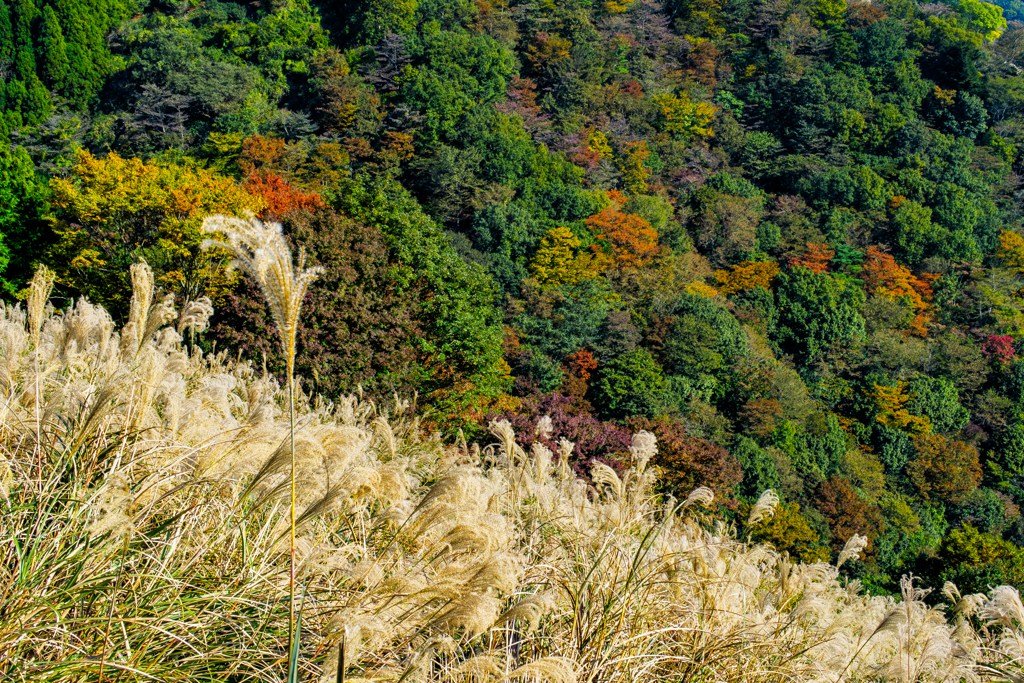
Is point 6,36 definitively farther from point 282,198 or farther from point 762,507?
point 762,507

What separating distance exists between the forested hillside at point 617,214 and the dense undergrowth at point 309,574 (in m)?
6.80

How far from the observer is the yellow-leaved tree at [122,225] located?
1409 cm

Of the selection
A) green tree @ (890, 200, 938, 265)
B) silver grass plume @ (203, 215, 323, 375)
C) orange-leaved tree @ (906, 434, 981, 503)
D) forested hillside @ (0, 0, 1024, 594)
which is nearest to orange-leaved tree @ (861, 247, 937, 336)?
forested hillside @ (0, 0, 1024, 594)

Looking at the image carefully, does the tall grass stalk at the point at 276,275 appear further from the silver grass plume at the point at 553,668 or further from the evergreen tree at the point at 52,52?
the evergreen tree at the point at 52,52

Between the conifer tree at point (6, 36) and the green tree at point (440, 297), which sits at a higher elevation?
the green tree at point (440, 297)

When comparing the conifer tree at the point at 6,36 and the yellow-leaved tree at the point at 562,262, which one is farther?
the conifer tree at the point at 6,36

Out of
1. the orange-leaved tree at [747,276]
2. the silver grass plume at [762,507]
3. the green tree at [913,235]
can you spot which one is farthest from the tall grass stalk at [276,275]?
the green tree at [913,235]

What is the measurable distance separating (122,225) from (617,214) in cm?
1689

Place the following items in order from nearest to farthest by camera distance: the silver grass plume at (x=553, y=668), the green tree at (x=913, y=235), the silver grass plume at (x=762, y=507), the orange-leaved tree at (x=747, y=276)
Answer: the silver grass plume at (x=553, y=668)
the silver grass plume at (x=762, y=507)
the orange-leaved tree at (x=747, y=276)
the green tree at (x=913, y=235)

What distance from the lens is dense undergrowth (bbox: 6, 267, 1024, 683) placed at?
171 cm

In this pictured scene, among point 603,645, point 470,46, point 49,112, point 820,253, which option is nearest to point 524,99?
point 470,46

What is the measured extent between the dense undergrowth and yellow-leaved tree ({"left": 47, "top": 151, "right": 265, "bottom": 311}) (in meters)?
11.9

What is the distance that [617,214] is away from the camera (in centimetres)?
2638

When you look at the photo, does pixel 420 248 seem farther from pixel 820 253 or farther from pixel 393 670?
pixel 820 253
